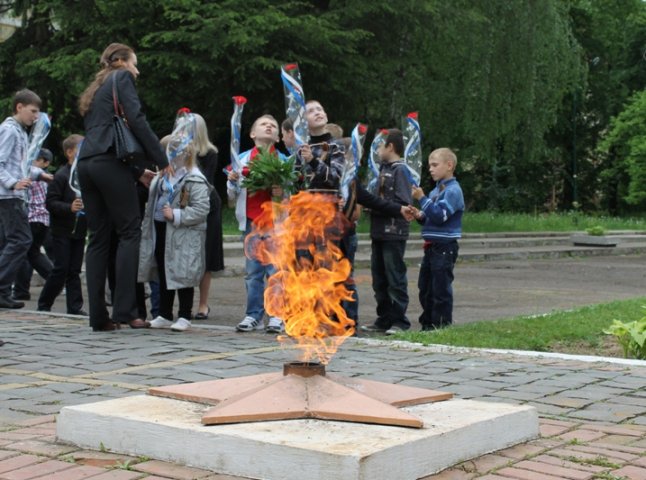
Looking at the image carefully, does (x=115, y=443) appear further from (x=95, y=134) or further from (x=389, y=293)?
(x=389, y=293)

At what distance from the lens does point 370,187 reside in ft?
31.3

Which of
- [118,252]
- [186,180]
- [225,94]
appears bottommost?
[118,252]

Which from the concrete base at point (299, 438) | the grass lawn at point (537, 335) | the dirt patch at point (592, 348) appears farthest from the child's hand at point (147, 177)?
the concrete base at point (299, 438)

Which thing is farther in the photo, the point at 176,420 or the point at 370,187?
the point at 370,187

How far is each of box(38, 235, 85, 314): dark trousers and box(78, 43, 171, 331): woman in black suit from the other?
185cm

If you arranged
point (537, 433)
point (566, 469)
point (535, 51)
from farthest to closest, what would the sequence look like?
point (535, 51) < point (537, 433) < point (566, 469)

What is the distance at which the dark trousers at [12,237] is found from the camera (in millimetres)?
10508

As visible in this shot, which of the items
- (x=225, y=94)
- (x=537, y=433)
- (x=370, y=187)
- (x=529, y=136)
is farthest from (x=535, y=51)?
(x=537, y=433)

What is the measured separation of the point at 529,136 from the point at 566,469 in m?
29.0

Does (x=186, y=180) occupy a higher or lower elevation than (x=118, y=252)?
higher

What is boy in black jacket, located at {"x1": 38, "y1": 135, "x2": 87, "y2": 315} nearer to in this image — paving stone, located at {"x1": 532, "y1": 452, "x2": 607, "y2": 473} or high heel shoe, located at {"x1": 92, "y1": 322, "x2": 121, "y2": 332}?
high heel shoe, located at {"x1": 92, "y1": 322, "x2": 121, "y2": 332}

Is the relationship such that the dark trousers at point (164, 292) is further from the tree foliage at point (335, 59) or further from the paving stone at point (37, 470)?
the tree foliage at point (335, 59)

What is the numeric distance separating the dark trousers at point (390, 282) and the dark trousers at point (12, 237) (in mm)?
3567

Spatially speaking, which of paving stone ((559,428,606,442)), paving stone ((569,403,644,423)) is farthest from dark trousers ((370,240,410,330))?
paving stone ((559,428,606,442))
